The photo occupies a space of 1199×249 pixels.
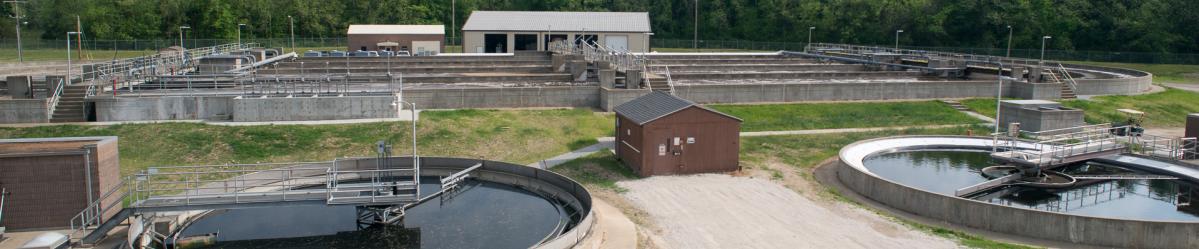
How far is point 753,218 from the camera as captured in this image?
19.1 m

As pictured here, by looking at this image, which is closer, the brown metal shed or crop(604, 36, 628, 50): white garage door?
the brown metal shed

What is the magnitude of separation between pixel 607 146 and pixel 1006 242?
13.2m

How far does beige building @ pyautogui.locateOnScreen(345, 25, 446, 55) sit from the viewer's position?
58.8m

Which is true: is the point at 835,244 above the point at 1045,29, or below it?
below

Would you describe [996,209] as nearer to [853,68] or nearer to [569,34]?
[853,68]

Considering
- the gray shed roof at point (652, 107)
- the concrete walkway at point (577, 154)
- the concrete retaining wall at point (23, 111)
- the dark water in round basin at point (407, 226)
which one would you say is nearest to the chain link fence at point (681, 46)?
the concrete retaining wall at point (23, 111)

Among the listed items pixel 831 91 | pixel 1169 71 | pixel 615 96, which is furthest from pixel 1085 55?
pixel 615 96

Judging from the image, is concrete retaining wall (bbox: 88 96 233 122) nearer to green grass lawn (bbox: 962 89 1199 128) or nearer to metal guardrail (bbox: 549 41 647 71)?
metal guardrail (bbox: 549 41 647 71)

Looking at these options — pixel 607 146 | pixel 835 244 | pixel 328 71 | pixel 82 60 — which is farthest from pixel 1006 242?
pixel 82 60

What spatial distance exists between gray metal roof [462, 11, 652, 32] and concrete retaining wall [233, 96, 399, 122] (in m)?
30.4

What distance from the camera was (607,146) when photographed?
27938mm

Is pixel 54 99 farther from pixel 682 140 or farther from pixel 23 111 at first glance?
pixel 682 140

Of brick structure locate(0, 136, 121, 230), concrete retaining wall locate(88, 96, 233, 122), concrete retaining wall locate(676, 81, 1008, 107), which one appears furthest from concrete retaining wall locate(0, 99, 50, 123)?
concrete retaining wall locate(676, 81, 1008, 107)

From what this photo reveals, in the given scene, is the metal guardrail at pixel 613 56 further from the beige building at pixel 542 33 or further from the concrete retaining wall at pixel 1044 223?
the concrete retaining wall at pixel 1044 223
